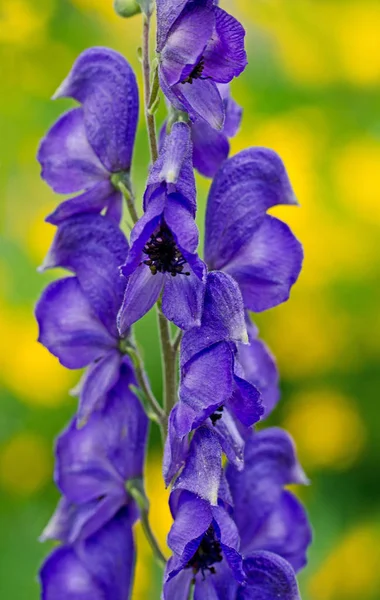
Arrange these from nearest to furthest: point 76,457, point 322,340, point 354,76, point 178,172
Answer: point 178,172
point 76,457
point 322,340
point 354,76

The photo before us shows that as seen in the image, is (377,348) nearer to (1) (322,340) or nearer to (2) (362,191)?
(1) (322,340)

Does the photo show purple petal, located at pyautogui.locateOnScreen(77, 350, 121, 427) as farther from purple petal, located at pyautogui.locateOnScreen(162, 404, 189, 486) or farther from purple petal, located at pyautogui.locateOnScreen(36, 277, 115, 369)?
purple petal, located at pyautogui.locateOnScreen(162, 404, 189, 486)

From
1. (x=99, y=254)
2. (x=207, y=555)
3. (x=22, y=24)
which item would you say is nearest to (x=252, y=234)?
(x=99, y=254)

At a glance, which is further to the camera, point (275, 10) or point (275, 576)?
point (275, 10)

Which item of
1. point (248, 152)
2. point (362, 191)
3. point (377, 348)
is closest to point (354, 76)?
point (362, 191)

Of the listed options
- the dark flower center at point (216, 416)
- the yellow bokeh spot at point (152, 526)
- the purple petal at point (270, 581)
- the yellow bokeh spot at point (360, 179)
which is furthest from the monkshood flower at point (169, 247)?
the yellow bokeh spot at point (360, 179)

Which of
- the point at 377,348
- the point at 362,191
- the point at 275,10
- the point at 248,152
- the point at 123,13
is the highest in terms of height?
the point at 123,13
